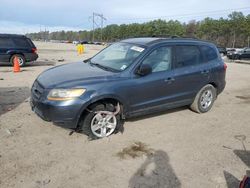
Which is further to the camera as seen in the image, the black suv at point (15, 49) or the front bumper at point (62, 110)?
the black suv at point (15, 49)

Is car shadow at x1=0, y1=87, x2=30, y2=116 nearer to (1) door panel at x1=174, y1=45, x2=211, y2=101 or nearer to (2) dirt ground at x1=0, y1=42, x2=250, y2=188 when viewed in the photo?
(2) dirt ground at x1=0, y1=42, x2=250, y2=188

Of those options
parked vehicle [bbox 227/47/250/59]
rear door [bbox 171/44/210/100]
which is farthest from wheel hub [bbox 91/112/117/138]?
parked vehicle [bbox 227/47/250/59]

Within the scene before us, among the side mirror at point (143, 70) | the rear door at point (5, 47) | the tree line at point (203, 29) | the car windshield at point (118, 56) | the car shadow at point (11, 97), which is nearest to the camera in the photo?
the side mirror at point (143, 70)

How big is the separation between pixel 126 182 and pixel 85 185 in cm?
55

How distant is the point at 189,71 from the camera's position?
21.6 feet

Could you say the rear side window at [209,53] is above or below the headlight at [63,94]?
above

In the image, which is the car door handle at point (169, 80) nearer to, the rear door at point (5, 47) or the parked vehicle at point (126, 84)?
the parked vehicle at point (126, 84)

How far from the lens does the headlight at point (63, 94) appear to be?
4926 millimetres

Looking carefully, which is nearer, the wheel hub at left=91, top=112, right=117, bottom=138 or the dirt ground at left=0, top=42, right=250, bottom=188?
the dirt ground at left=0, top=42, right=250, bottom=188

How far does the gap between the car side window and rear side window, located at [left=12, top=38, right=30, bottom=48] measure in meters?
11.8

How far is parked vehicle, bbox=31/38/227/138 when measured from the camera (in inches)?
197

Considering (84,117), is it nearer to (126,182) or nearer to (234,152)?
(126,182)

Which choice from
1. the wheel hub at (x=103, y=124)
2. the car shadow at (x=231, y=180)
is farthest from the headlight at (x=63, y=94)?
the car shadow at (x=231, y=180)

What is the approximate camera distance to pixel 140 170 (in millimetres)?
4297
